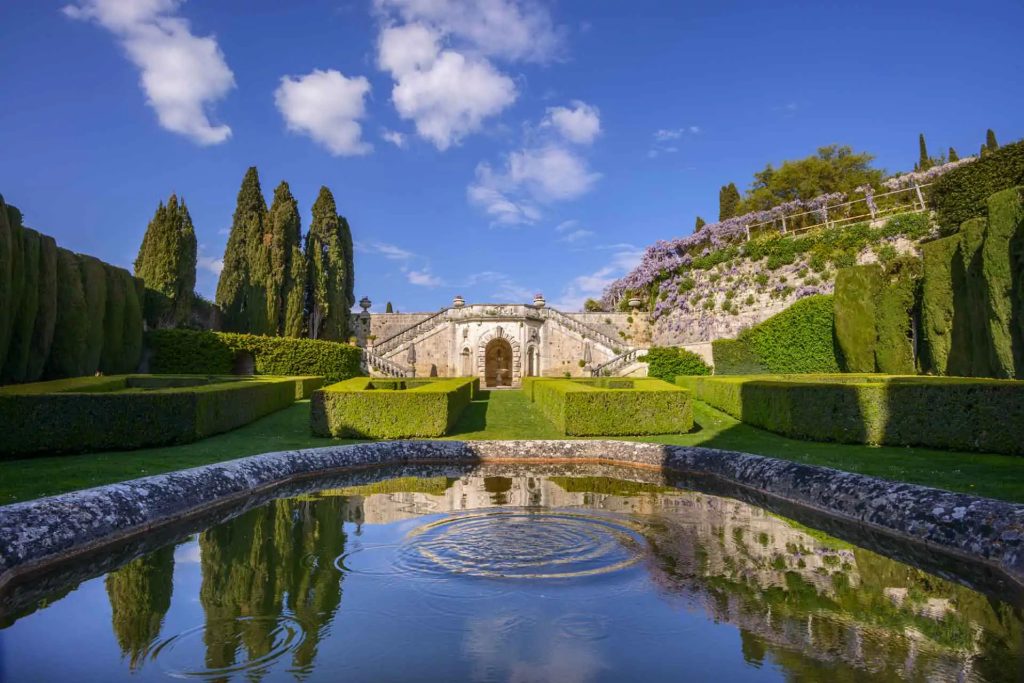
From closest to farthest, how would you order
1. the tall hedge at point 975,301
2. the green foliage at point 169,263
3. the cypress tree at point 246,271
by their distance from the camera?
the tall hedge at point 975,301 < the green foliage at point 169,263 < the cypress tree at point 246,271

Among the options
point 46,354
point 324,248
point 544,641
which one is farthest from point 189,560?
point 324,248

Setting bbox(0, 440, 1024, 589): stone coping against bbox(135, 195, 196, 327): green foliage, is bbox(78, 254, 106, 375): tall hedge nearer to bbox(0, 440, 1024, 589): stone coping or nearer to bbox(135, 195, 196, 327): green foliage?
bbox(135, 195, 196, 327): green foliage

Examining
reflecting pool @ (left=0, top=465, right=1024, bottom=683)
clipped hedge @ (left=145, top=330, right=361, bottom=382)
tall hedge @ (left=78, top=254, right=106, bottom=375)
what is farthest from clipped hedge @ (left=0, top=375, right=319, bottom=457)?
clipped hedge @ (left=145, top=330, right=361, bottom=382)

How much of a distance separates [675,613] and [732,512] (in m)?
3.62

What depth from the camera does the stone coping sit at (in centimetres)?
527

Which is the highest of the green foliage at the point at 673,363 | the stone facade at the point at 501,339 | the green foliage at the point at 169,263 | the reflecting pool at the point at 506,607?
the green foliage at the point at 169,263

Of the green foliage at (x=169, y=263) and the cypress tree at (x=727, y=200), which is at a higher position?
the cypress tree at (x=727, y=200)

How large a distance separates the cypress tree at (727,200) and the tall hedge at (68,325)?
141ft

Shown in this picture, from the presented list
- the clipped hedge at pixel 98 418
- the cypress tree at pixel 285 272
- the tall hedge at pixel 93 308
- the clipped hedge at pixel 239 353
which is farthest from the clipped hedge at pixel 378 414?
the cypress tree at pixel 285 272

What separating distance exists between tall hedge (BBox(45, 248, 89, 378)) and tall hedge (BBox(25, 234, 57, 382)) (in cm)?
73

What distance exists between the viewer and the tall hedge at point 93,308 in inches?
742

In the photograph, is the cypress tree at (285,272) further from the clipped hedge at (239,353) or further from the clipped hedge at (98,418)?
the clipped hedge at (98,418)

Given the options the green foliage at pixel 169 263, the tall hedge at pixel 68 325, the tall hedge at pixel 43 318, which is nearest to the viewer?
the tall hedge at pixel 43 318

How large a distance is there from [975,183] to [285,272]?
33.3 m
